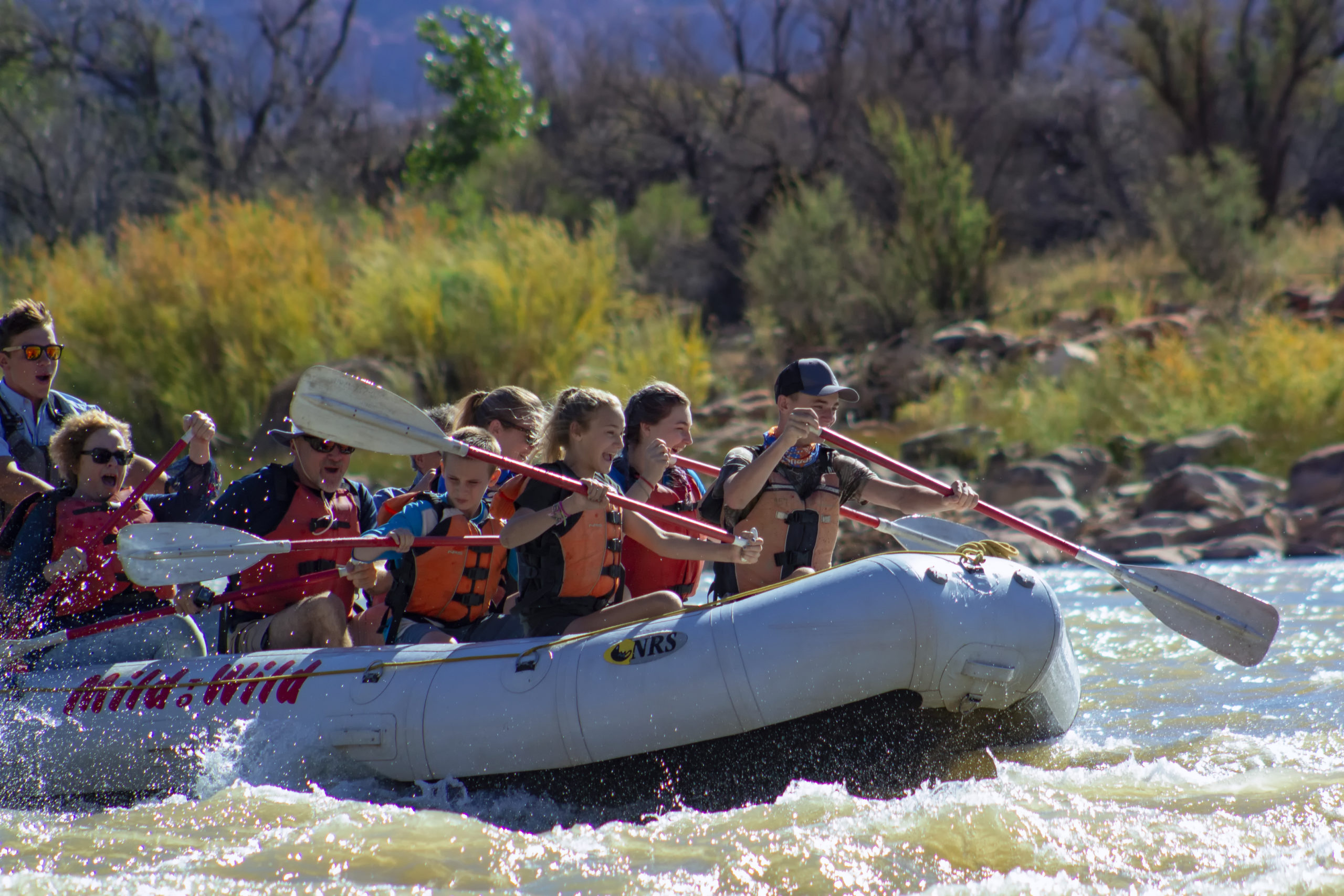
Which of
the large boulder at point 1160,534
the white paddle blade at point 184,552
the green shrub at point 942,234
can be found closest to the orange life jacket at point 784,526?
the white paddle blade at point 184,552

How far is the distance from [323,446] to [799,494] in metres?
1.55

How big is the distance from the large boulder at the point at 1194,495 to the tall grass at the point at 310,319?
4.11m

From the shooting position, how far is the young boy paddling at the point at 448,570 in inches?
167

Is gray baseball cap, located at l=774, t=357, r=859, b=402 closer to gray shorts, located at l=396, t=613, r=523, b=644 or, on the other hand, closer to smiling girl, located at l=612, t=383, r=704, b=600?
smiling girl, located at l=612, t=383, r=704, b=600

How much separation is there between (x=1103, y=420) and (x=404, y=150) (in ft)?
62.2

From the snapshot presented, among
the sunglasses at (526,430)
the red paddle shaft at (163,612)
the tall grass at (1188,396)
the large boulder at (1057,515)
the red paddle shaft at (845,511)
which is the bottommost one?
the large boulder at (1057,515)

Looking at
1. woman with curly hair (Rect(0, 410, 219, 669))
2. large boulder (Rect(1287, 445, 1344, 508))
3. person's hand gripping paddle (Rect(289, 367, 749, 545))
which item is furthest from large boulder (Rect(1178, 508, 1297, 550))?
woman with curly hair (Rect(0, 410, 219, 669))

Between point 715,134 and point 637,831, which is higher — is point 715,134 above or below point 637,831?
above

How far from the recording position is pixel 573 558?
3996 mm

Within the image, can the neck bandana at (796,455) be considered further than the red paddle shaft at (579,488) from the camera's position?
Yes

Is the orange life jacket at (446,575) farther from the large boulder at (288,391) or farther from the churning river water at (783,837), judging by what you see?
the large boulder at (288,391)

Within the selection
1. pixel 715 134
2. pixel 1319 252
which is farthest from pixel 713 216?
pixel 1319 252

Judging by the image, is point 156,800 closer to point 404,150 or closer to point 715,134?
point 715,134

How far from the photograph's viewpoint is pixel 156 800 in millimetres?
4062
